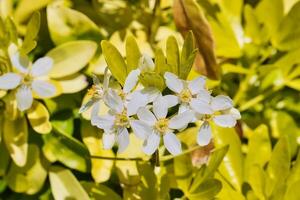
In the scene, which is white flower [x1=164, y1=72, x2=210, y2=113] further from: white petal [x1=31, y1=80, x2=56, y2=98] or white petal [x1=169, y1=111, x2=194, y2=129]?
white petal [x1=31, y1=80, x2=56, y2=98]

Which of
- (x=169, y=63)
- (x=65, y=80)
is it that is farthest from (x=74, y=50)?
(x=169, y=63)

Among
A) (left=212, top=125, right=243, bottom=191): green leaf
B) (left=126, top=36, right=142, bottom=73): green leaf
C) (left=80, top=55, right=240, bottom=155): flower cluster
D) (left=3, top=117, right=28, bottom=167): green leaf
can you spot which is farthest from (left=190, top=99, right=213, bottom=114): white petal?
(left=3, top=117, right=28, bottom=167): green leaf

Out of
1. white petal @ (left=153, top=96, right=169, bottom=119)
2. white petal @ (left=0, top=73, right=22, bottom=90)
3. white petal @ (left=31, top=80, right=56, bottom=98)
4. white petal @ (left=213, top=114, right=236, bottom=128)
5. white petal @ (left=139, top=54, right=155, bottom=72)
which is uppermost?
white petal @ (left=139, top=54, right=155, bottom=72)

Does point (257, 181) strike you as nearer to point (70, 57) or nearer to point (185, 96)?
point (185, 96)

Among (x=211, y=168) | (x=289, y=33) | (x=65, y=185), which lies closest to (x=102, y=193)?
(x=65, y=185)

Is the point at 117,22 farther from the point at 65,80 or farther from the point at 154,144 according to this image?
the point at 154,144

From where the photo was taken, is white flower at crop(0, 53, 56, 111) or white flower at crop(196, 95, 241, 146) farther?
white flower at crop(0, 53, 56, 111)
